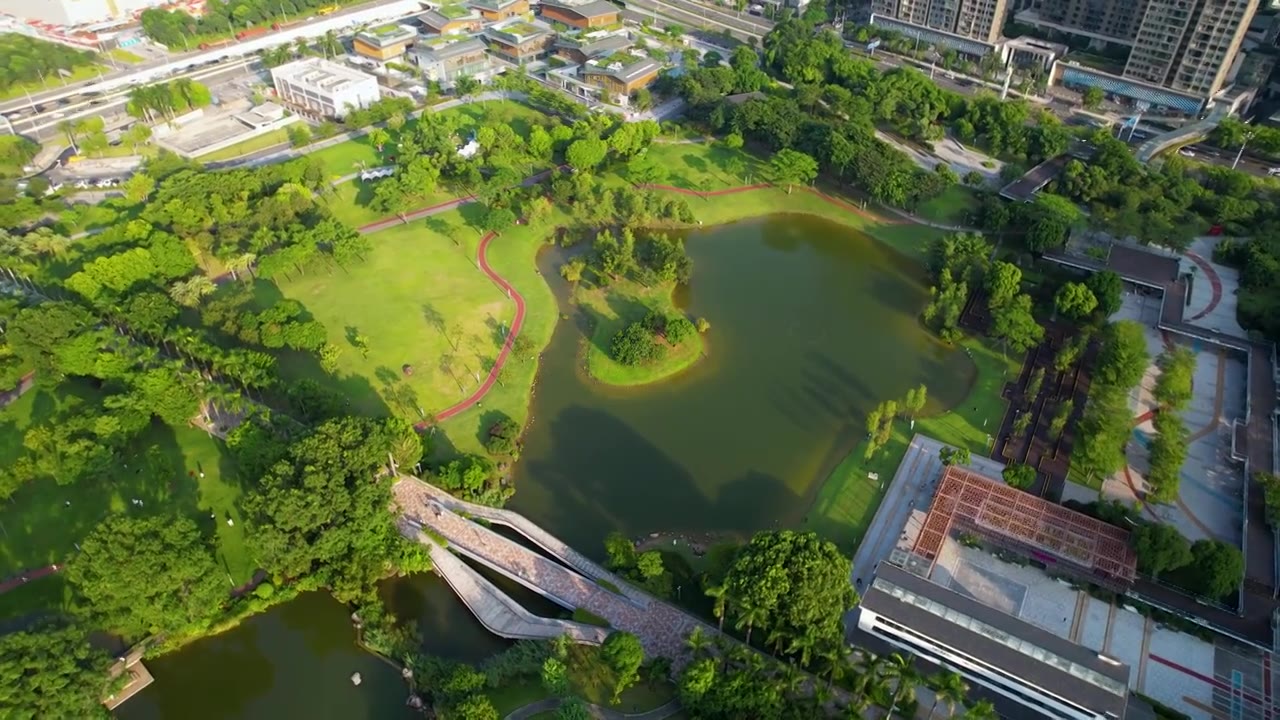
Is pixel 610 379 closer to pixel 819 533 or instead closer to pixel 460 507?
pixel 460 507

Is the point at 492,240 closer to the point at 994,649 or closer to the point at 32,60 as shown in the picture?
the point at 994,649

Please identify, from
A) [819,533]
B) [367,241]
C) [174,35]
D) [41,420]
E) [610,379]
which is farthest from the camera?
[174,35]

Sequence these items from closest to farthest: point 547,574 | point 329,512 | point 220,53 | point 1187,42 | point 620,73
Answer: point 329,512 → point 547,574 → point 1187,42 → point 620,73 → point 220,53

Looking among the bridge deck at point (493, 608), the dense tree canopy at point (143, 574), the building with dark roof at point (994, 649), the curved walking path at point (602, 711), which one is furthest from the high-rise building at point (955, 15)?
the dense tree canopy at point (143, 574)

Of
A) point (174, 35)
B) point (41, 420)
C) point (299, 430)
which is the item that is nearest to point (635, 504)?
point (299, 430)

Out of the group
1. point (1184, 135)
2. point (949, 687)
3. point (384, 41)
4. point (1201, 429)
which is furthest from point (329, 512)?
point (1184, 135)

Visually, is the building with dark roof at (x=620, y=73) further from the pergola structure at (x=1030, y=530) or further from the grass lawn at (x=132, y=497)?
the pergola structure at (x=1030, y=530)

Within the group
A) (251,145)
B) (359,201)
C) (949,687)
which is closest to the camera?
(949,687)
